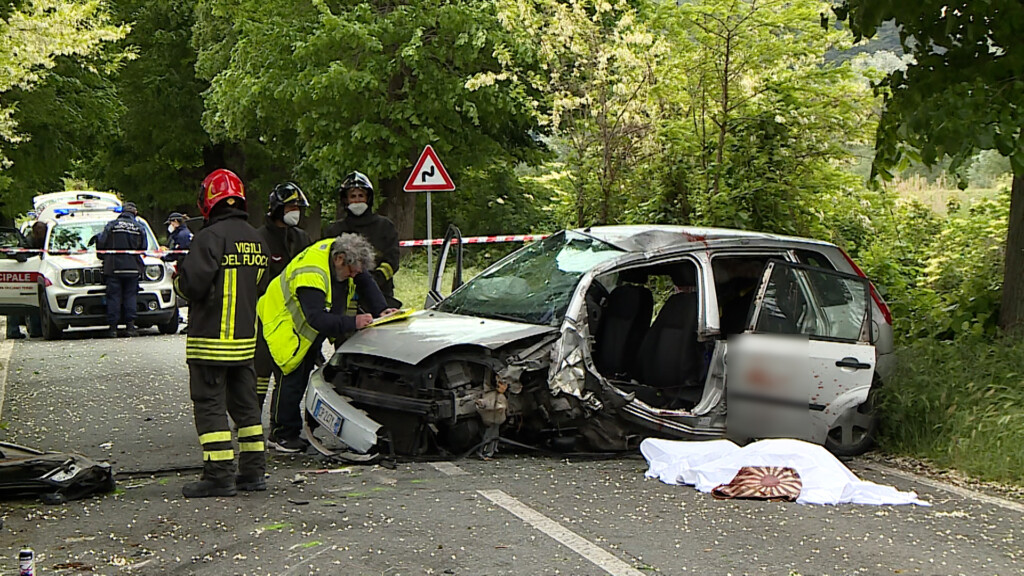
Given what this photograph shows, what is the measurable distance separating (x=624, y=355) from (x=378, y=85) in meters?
17.1

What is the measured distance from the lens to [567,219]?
62.8ft

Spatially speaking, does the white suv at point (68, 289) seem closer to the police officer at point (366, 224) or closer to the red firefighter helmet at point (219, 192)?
the police officer at point (366, 224)

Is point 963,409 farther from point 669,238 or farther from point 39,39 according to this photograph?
point 39,39

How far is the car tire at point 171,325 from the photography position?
Result: 59.8 feet

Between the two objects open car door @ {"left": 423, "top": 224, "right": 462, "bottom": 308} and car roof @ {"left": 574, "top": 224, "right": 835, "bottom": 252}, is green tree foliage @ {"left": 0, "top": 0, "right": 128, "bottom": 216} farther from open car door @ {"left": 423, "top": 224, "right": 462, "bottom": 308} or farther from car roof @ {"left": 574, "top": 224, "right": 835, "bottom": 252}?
car roof @ {"left": 574, "top": 224, "right": 835, "bottom": 252}

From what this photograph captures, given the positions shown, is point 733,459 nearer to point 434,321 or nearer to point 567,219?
point 434,321

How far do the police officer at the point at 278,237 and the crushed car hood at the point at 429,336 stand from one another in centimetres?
101

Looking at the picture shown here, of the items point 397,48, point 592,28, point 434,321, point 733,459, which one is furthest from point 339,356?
point 397,48

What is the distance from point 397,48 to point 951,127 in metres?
18.4

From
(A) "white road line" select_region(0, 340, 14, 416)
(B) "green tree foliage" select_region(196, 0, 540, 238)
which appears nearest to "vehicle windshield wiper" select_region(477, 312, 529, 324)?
(A) "white road line" select_region(0, 340, 14, 416)

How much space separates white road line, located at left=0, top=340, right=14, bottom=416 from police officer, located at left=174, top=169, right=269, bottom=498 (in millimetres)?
4392

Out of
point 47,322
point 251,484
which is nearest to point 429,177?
point 47,322

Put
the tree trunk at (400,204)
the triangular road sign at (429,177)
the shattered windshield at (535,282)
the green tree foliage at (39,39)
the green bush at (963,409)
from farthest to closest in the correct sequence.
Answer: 1. the tree trunk at (400,204)
2. the green tree foliage at (39,39)
3. the triangular road sign at (429,177)
4. the shattered windshield at (535,282)
5. the green bush at (963,409)

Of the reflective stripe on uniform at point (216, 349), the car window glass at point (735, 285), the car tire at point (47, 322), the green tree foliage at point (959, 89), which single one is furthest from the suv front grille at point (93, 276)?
the green tree foliage at point (959, 89)
